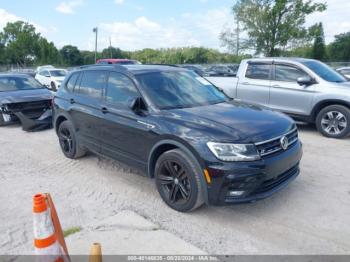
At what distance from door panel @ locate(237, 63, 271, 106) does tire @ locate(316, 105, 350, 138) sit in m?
1.35

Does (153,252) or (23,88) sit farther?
(23,88)

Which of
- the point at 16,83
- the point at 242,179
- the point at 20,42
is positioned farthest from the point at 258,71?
the point at 20,42

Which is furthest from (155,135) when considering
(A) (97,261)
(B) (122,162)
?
(A) (97,261)

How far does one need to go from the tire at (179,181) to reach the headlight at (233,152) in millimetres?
305

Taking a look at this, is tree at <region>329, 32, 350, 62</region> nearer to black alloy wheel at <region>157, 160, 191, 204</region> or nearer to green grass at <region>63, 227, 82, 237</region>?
black alloy wheel at <region>157, 160, 191, 204</region>

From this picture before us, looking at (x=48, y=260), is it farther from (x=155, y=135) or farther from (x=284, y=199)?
(x=284, y=199)

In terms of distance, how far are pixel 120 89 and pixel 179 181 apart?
1658mm

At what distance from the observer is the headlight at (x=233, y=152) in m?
3.00

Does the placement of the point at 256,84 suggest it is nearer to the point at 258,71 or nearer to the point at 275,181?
the point at 258,71

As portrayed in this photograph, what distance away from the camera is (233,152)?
3006 millimetres

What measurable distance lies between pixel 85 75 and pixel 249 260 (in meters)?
3.87

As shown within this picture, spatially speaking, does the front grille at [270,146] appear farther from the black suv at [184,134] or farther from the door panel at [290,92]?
the door panel at [290,92]

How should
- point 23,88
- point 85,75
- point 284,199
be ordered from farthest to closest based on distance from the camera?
point 23,88 → point 85,75 → point 284,199

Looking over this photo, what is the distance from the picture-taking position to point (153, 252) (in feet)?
8.90
